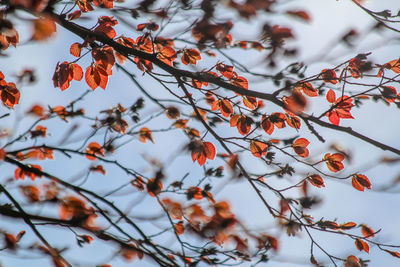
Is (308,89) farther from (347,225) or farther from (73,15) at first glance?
(73,15)

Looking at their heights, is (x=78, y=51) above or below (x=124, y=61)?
below

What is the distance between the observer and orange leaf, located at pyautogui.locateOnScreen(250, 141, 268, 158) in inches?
105

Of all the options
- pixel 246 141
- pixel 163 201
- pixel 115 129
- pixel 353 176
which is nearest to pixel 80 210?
pixel 163 201

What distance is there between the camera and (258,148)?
8.82ft

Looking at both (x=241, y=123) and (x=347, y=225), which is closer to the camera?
(x=347, y=225)

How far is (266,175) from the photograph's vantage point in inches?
96.2

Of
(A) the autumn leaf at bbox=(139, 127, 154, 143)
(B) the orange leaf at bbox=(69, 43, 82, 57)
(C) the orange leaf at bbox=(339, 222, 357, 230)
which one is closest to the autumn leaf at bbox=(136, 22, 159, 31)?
(B) the orange leaf at bbox=(69, 43, 82, 57)

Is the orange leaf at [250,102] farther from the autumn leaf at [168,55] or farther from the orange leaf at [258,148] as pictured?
the autumn leaf at [168,55]

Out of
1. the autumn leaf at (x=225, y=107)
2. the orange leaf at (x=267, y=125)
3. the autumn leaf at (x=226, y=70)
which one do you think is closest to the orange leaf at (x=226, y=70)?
the autumn leaf at (x=226, y=70)

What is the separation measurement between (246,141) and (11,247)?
2.10m

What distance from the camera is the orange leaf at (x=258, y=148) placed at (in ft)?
8.75

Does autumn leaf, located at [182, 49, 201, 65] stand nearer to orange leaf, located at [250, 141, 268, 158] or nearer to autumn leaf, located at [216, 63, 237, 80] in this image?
autumn leaf, located at [216, 63, 237, 80]

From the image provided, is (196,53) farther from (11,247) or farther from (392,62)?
(11,247)

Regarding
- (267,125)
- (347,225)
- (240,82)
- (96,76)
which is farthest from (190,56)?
(347,225)
